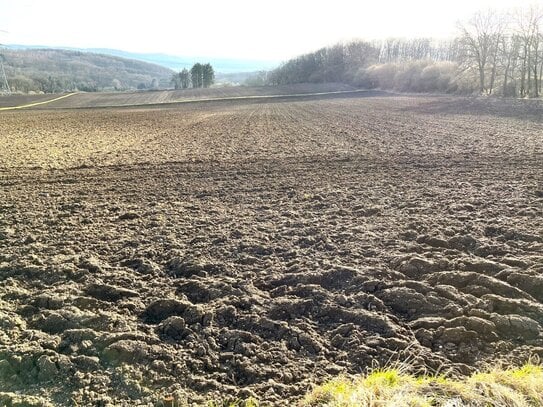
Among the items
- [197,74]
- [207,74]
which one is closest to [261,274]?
[207,74]

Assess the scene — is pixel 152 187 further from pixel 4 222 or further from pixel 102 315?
pixel 102 315

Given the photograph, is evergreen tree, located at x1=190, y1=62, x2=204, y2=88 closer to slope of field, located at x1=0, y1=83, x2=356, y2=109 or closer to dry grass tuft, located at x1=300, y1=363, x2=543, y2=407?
slope of field, located at x1=0, y1=83, x2=356, y2=109

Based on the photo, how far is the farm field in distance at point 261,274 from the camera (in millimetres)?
4148

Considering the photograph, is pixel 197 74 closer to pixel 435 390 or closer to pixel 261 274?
pixel 261 274

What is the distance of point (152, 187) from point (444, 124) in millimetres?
15319

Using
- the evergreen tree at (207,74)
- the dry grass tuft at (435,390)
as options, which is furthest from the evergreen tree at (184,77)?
the dry grass tuft at (435,390)

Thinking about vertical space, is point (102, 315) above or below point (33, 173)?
below

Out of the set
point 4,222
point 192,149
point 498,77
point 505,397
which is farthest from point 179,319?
point 498,77

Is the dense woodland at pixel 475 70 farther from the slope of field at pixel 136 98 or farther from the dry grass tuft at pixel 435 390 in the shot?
the dry grass tuft at pixel 435 390

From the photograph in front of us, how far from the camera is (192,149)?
15484 mm

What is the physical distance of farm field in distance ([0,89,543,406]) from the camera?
163 inches

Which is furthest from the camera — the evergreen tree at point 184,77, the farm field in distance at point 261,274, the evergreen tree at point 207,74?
the evergreen tree at point 184,77

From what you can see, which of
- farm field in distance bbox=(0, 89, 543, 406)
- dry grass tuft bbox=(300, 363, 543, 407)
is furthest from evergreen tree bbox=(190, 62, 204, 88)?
dry grass tuft bbox=(300, 363, 543, 407)

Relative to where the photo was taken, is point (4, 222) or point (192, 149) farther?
point (192, 149)
